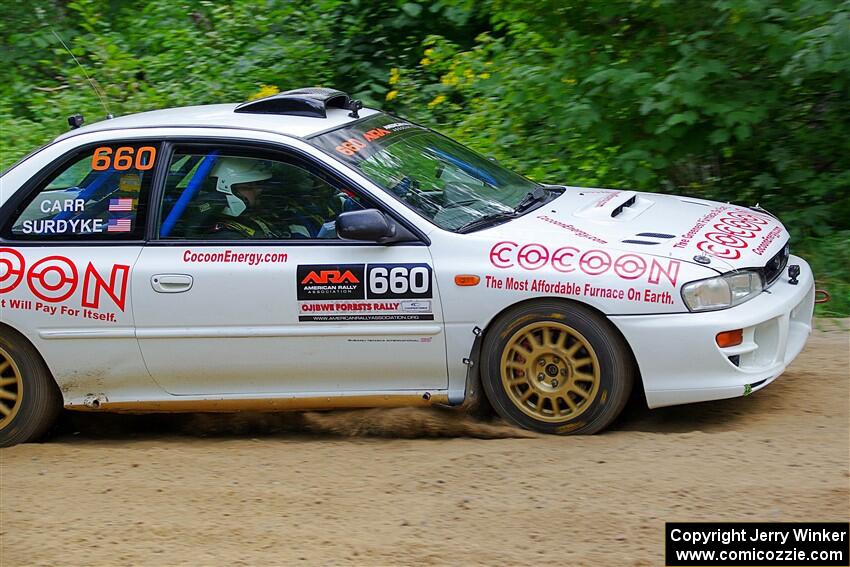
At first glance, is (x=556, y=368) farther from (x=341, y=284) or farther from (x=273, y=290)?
(x=273, y=290)

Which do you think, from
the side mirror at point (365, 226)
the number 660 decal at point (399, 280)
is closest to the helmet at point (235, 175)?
the side mirror at point (365, 226)

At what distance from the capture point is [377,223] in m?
5.17

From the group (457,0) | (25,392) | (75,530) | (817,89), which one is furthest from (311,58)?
(75,530)

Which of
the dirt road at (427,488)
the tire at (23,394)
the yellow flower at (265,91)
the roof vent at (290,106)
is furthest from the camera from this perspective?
the yellow flower at (265,91)

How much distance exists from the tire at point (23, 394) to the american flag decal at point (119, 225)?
734 mm

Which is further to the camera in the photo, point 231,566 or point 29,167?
point 29,167

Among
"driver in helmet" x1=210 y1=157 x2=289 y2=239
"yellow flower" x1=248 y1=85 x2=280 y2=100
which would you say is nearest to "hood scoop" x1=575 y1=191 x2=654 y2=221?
"driver in helmet" x1=210 y1=157 x2=289 y2=239

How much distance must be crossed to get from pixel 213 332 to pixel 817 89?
491 centimetres

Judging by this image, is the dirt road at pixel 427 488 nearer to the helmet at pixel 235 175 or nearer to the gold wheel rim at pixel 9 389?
the gold wheel rim at pixel 9 389

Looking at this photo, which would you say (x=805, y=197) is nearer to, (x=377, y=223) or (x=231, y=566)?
(x=377, y=223)

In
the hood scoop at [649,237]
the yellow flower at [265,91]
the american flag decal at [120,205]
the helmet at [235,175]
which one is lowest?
the hood scoop at [649,237]
